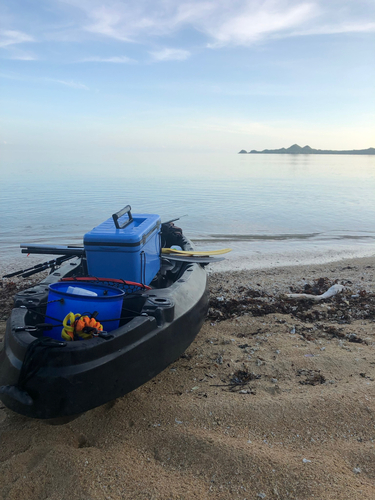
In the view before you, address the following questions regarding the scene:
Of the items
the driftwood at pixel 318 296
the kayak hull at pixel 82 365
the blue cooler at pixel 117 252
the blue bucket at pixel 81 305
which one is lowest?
the driftwood at pixel 318 296

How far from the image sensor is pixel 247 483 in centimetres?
241

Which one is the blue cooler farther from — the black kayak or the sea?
the sea

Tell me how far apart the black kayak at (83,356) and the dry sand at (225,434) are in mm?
349

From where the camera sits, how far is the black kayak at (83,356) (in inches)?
103

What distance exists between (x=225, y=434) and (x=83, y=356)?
50.2 inches

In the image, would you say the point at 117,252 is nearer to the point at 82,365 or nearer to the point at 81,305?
the point at 81,305

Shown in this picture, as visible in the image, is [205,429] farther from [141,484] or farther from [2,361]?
[2,361]

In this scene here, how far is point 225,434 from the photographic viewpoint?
289cm

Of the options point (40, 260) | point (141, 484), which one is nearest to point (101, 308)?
point (141, 484)

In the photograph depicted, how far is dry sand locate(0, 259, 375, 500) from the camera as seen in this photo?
2389 millimetres

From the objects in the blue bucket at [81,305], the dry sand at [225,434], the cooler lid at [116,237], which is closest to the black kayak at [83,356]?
the blue bucket at [81,305]

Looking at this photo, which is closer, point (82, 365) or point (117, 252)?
point (82, 365)

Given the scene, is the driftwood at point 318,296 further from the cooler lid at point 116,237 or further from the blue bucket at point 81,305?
the blue bucket at point 81,305

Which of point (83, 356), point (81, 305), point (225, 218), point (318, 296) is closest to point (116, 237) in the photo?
point (81, 305)
